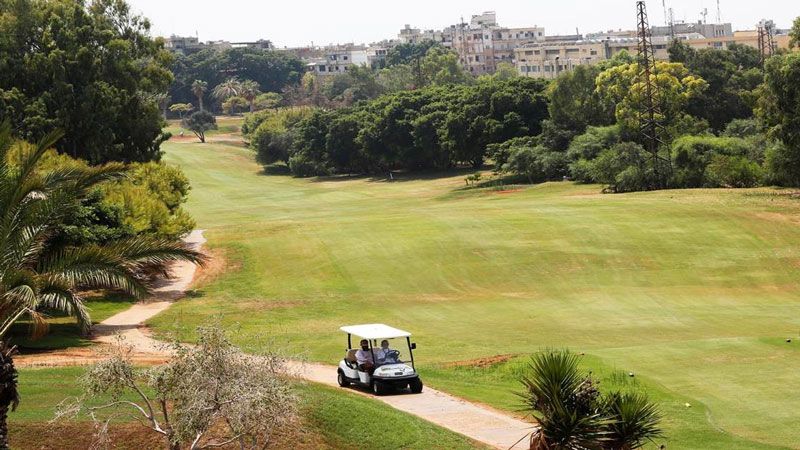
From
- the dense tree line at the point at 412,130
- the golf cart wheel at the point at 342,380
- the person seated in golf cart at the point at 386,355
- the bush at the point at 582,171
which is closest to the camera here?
the person seated in golf cart at the point at 386,355

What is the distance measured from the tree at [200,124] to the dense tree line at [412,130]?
2976 centimetres

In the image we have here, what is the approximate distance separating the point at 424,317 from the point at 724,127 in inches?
2701

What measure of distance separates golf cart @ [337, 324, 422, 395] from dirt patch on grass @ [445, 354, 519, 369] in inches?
192

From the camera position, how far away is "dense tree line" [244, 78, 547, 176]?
4279 inches

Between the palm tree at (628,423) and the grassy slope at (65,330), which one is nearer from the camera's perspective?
the palm tree at (628,423)

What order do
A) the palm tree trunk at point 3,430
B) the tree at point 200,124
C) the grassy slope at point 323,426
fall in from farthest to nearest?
the tree at point 200,124
the grassy slope at point 323,426
the palm tree trunk at point 3,430

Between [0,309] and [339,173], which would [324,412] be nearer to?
[0,309]

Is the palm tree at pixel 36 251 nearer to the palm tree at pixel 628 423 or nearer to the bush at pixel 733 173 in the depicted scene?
the palm tree at pixel 628 423

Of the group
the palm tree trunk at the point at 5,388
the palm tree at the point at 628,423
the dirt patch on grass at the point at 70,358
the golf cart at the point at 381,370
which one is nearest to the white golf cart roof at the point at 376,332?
the golf cart at the point at 381,370

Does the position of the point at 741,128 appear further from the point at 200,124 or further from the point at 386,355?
the point at 200,124

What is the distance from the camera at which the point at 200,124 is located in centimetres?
16575

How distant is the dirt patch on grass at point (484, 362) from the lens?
3443 cm

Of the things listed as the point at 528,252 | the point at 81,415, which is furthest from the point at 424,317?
the point at 81,415

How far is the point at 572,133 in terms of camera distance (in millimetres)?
99500
